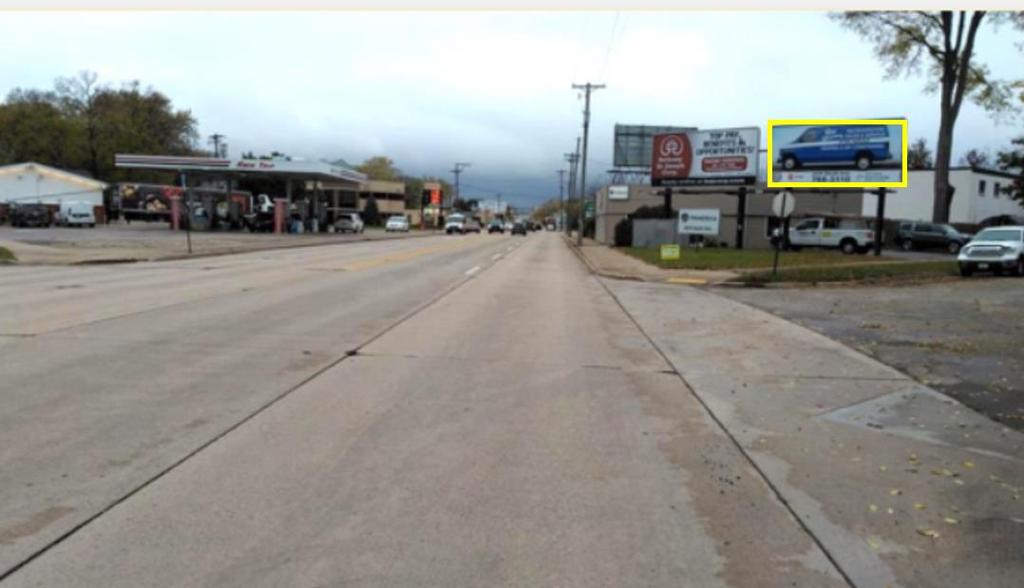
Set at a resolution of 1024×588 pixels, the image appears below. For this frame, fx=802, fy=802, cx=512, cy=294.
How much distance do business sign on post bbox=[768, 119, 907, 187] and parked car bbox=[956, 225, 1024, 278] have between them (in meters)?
11.6

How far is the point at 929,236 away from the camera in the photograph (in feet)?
147

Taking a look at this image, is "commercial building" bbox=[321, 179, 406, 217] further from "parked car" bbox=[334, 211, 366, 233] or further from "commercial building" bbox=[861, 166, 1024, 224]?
"commercial building" bbox=[861, 166, 1024, 224]

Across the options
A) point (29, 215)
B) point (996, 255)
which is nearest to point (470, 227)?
point (29, 215)

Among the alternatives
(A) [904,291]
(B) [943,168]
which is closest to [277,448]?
(A) [904,291]

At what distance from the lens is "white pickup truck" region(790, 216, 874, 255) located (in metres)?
38.8

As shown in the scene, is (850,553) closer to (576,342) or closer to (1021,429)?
(1021,429)

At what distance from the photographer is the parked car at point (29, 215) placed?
174 feet

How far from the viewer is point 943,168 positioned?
1714 inches

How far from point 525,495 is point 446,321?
793 centimetres

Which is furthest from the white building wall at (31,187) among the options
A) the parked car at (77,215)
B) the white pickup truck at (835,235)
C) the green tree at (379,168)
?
the green tree at (379,168)

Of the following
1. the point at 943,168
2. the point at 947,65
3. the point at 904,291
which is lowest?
the point at 904,291

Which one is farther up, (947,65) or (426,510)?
(947,65)

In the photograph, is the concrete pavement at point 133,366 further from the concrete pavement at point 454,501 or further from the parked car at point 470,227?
the parked car at point 470,227

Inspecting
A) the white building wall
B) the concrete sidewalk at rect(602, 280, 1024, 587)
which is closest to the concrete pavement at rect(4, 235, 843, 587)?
the concrete sidewalk at rect(602, 280, 1024, 587)
